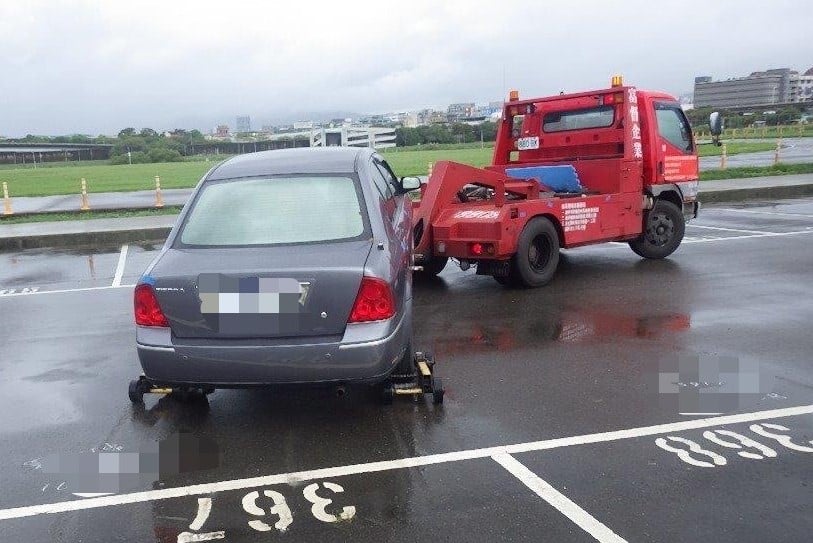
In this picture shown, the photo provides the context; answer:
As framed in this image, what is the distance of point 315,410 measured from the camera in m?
5.08

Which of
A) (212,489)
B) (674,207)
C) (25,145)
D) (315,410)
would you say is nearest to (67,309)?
(315,410)

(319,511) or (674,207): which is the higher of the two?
(674,207)

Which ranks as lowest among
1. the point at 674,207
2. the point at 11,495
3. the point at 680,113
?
the point at 11,495

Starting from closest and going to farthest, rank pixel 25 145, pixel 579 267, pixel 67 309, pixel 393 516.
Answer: pixel 393 516 → pixel 67 309 → pixel 579 267 → pixel 25 145

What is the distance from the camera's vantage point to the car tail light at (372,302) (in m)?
4.35

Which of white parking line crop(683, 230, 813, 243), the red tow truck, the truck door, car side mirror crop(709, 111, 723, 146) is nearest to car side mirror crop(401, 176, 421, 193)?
the red tow truck

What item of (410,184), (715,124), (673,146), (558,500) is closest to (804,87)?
(715,124)

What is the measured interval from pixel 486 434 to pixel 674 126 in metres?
7.39

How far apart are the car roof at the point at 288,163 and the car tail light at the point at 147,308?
1218mm

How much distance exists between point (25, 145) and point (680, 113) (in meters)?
47.8

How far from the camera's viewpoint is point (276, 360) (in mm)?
4293

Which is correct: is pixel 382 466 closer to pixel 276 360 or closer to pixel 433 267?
pixel 276 360

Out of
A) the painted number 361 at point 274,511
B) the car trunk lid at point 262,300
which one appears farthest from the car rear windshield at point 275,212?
the painted number 361 at point 274,511

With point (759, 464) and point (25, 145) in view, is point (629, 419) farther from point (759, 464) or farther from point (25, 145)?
point (25, 145)
